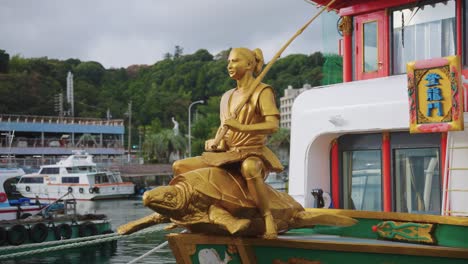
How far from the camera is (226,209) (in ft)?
20.0

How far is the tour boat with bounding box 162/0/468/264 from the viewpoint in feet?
21.2

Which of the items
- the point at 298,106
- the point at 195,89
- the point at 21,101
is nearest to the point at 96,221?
the point at 298,106

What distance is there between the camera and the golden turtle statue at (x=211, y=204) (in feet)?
19.3

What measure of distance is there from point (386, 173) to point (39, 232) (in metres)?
15.1

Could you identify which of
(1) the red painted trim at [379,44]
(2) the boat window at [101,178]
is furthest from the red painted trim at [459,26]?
(2) the boat window at [101,178]

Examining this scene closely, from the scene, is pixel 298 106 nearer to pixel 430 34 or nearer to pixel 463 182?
pixel 430 34

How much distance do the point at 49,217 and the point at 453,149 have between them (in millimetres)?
17146

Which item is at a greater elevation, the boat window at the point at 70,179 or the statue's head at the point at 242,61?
the statue's head at the point at 242,61

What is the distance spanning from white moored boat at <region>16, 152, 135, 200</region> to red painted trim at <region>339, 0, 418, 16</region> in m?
40.6

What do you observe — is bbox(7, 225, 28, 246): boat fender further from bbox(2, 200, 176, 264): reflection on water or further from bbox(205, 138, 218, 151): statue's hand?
bbox(205, 138, 218, 151): statue's hand

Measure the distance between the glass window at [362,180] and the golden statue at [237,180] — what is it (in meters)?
2.06

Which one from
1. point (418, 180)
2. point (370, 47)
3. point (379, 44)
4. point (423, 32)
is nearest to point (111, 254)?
point (370, 47)

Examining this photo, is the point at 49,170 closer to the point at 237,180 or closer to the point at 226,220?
the point at 237,180

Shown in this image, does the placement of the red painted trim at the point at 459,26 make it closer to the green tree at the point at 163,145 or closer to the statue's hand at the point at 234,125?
the statue's hand at the point at 234,125
